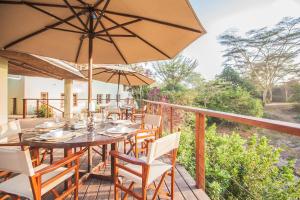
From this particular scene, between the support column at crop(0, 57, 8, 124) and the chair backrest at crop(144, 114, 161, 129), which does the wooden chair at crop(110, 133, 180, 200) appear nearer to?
the chair backrest at crop(144, 114, 161, 129)

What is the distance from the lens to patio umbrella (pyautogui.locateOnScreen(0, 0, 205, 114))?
2.17 m

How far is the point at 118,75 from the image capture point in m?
6.79

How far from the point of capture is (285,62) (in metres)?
23.6

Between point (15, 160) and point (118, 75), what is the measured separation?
5581 millimetres

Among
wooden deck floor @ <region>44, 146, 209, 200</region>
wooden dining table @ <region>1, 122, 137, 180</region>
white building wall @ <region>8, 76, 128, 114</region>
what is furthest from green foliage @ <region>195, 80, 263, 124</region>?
wooden dining table @ <region>1, 122, 137, 180</region>

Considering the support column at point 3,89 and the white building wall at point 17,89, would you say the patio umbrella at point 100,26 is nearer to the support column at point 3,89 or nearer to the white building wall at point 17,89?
the support column at point 3,89

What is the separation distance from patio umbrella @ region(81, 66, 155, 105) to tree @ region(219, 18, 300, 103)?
2156cm

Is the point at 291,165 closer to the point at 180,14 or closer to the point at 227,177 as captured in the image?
the point at 227,177

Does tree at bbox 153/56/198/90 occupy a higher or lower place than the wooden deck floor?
higher

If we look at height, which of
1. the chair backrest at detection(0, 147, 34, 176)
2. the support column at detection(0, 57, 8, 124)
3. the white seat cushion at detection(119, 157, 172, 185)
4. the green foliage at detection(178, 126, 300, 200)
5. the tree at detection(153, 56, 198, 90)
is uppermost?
the tree at detection(153, 56, 198, 90)

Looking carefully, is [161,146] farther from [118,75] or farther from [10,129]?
[118,75]

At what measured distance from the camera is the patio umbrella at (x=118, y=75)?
5.94 metres

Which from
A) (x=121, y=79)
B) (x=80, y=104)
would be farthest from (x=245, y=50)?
(x=121, y=79)

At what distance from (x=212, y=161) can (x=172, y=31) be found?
2.91 m
